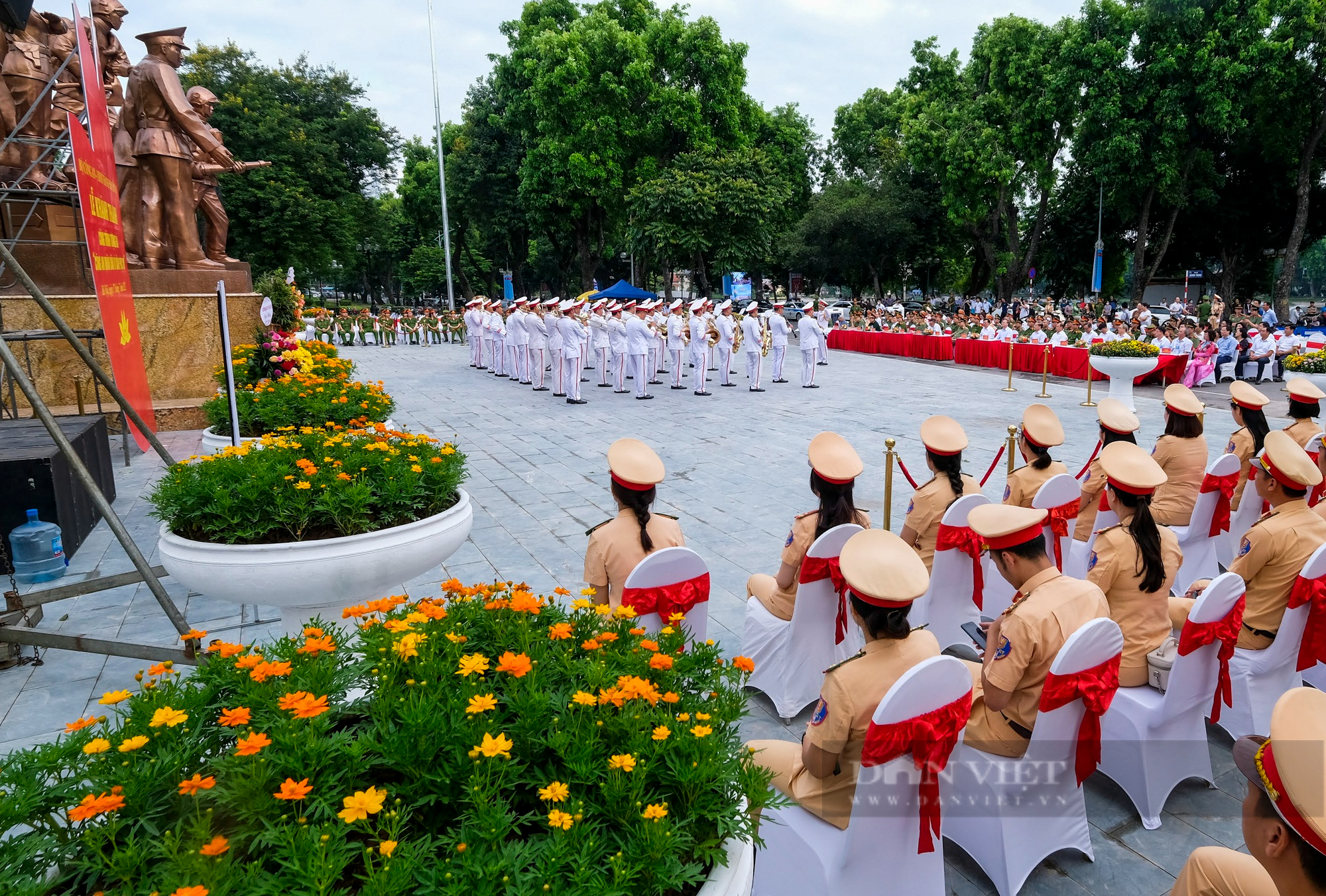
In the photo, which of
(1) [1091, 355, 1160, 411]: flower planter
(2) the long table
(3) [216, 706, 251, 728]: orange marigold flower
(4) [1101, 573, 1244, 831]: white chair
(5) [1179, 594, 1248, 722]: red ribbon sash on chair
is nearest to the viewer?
(3) [216, 706, 251, 728]: orange marigold flower

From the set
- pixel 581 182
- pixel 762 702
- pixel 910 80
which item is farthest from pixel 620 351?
pixel 910 80

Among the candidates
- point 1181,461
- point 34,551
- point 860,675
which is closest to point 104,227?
point 34,551

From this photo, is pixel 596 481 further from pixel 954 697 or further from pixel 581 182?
pixel 581 182

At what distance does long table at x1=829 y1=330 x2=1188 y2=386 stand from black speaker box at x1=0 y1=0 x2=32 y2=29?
13742 mm

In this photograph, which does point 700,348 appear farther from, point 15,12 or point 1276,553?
point 15,12

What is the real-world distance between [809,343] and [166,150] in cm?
1177

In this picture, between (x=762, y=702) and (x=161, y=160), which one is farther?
(x=161, y=160)

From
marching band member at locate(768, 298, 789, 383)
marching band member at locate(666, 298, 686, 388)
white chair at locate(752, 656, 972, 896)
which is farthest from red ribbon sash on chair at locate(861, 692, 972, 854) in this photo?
marching band member at locate(768, 298, 789, 383)

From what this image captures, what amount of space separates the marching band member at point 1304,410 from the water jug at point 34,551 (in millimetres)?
8734

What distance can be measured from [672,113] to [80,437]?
28500 millimetres

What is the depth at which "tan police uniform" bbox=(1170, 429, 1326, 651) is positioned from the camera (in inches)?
142

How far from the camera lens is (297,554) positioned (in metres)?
3.23

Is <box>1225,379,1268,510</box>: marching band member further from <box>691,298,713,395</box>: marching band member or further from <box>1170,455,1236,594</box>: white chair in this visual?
<box>691,298,713,395</box>: marching band member

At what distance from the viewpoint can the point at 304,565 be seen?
3230 millimetres
